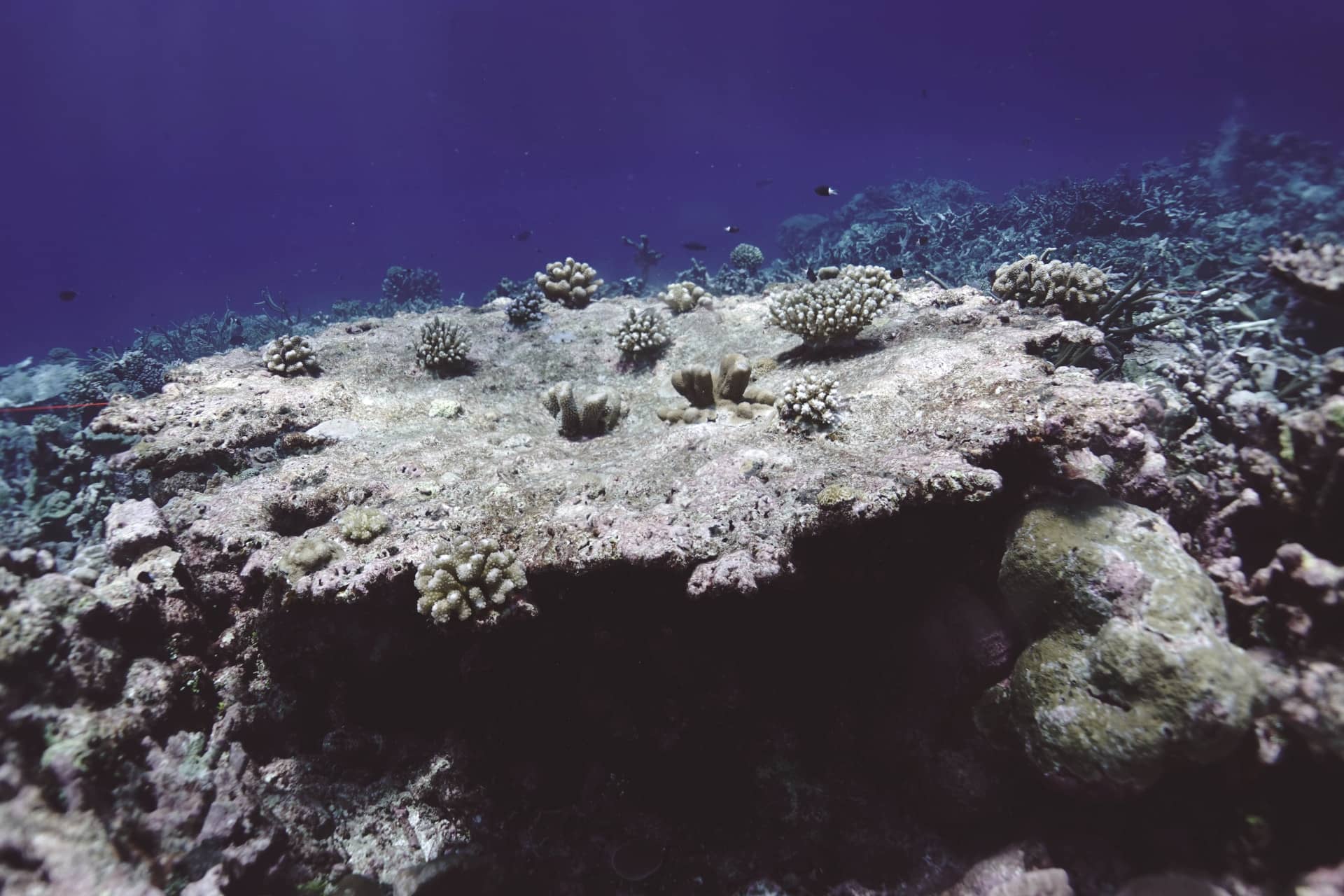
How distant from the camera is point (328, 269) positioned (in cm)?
7881

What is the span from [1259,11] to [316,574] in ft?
311

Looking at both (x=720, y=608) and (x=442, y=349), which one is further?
(x=442, y=349)

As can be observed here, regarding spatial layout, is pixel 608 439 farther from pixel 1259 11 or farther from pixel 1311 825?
pixel 1259 11

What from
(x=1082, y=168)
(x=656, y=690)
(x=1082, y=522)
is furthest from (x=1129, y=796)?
(x=1082, y=168)

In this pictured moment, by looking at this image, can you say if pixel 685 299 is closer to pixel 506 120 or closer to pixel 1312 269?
pixel 1312 269

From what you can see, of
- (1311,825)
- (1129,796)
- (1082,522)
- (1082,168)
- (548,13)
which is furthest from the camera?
(548,13)

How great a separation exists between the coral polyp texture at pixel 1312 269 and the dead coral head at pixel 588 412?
6736mm

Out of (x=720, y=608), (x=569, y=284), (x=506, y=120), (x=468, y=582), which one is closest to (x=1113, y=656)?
(x=720, y=608)

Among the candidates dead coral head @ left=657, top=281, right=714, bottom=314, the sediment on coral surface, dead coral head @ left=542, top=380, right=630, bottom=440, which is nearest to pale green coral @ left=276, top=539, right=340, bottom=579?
the sediment on coral surface

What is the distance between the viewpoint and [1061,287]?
6395 mm

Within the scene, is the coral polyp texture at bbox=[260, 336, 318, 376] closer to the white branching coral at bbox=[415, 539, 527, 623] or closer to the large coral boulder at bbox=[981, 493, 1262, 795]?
the white branching coral at bbox=[415, 539, 527, 623]

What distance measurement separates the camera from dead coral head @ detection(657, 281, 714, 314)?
9.43 meters

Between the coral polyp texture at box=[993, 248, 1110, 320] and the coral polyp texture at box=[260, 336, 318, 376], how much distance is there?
31.6 feet

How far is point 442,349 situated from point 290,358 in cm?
210
